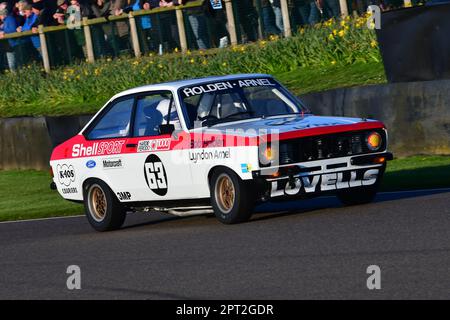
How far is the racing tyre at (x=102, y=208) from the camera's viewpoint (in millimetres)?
13094

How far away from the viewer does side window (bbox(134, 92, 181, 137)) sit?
497 inches

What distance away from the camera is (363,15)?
2205 cm

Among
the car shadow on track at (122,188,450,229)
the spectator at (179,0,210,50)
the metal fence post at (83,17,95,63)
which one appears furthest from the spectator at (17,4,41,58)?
the car shadow on track at (122,188,450,229)

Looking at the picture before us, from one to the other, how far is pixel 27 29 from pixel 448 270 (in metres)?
22.1

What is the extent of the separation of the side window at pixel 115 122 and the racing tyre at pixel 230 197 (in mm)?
1631

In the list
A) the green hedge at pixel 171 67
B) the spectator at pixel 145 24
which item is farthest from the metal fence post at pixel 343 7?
the spectator at pixel 145 24

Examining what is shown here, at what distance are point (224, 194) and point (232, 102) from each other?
1.25 m

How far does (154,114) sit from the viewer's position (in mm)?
12828

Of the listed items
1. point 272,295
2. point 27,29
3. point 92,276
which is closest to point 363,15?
point 27,29

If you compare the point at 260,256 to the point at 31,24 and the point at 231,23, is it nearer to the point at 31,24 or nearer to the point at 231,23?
the point at 231,23

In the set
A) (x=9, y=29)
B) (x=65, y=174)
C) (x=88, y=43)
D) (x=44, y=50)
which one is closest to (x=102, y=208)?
(x=65, y=174)

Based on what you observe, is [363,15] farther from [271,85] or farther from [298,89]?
→ [271,85]

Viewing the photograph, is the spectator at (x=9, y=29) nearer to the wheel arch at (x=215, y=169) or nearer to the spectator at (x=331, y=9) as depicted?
the spectator at (x=331, y=9)
